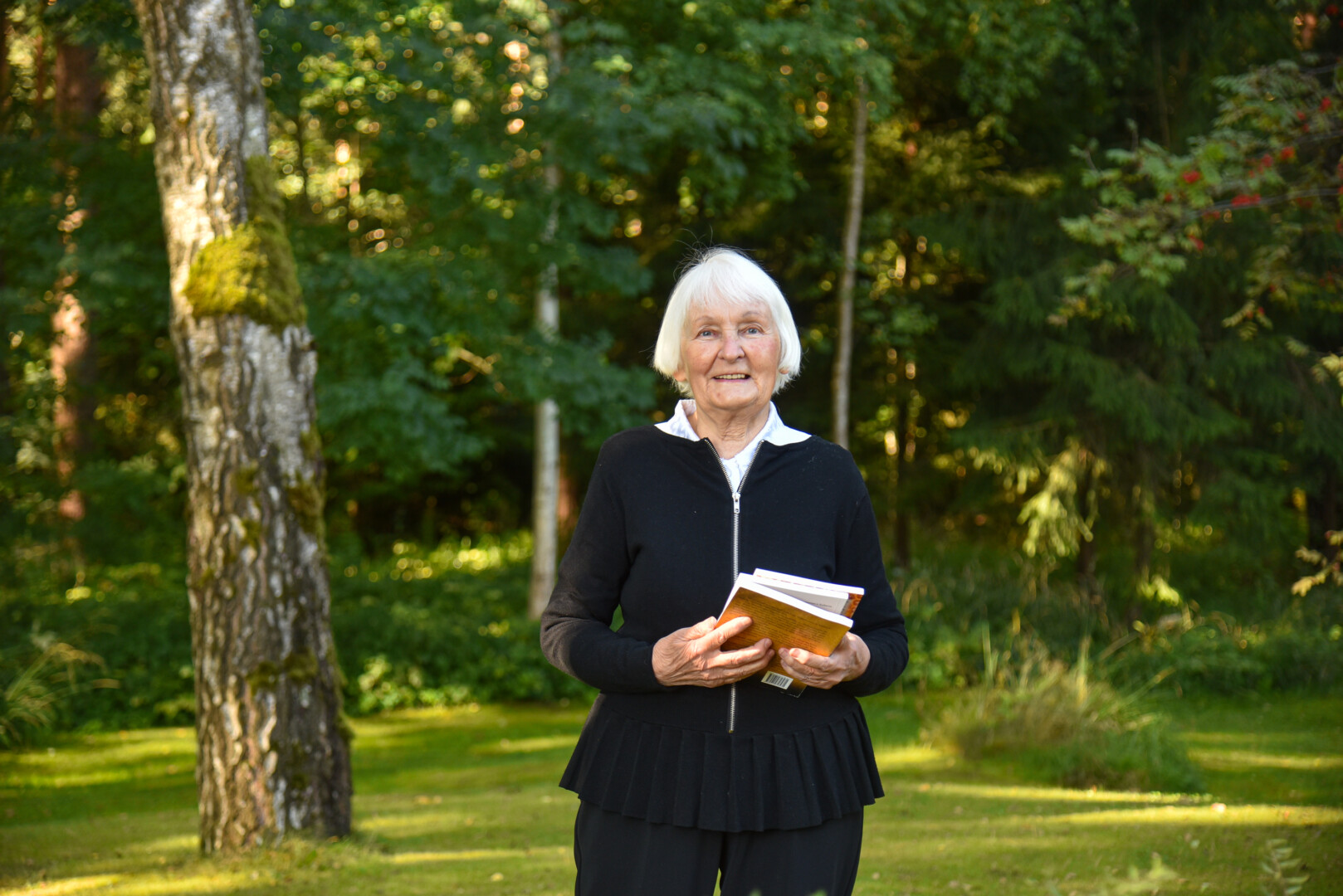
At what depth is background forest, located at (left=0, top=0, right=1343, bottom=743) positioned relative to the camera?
830 cm

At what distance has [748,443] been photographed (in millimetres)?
2324

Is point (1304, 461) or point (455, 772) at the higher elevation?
point (1304, 461)

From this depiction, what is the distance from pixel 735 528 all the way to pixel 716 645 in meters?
0.30

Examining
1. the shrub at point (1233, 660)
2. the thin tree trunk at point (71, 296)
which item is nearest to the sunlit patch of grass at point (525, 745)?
the thin tree trunk at point (71, 296)

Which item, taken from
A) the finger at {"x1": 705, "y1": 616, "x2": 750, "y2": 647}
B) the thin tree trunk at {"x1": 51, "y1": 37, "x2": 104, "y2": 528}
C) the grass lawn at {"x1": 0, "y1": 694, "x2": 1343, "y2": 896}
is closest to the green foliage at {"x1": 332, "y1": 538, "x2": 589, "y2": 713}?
the grass lawn at {"x1": 0, "y1": 694, "x2": 1343, "y2": 896}

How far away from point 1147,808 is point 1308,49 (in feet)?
30.7

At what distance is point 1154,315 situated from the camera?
11195 mm

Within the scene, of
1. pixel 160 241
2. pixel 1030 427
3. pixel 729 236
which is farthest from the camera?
pixel 729 236

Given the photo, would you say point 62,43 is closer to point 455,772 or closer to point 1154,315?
point 455,772

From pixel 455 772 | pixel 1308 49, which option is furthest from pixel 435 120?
pixel 1308 49

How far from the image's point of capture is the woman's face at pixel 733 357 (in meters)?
2.27

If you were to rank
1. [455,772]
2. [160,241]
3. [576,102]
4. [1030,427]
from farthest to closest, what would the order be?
[1030,427]
[160,241]
[576,102]
[455,772]

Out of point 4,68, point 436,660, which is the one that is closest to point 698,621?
point 436,660

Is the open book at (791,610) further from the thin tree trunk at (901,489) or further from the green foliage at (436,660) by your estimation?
the thin tree trunk at (901,489)
